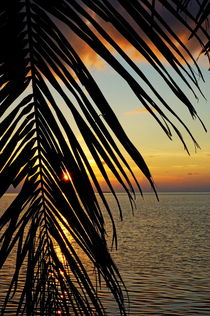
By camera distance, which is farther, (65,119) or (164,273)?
(164,273)

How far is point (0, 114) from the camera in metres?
1.04

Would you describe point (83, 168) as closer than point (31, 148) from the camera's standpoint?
Yes

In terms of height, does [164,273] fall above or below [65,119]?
above

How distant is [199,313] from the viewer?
25.5 meters

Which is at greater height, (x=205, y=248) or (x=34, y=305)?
(x=205, y=248)

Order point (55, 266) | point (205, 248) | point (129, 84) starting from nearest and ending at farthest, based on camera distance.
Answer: point (129, 84)
point (55, 266)
point (205, 248)

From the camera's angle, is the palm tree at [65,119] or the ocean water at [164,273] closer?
the palm tree at [65,119]

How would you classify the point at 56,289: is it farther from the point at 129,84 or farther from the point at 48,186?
the point at 129,84

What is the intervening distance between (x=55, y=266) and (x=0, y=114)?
0.46 metres

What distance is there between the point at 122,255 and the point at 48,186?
50458 millimetres

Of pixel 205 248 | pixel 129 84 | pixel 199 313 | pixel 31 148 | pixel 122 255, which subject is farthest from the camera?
pixel 205 248

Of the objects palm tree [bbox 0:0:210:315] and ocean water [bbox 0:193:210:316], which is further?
ocean water [bbox 0:193:210:316]

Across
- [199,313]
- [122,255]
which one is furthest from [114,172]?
[122,255]

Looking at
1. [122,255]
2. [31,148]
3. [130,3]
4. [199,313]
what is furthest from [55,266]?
[122,255]
